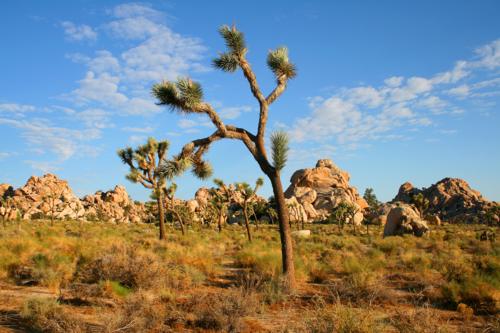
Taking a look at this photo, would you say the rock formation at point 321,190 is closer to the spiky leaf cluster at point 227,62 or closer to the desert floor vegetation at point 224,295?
the desert floor vegetation at point 224,295

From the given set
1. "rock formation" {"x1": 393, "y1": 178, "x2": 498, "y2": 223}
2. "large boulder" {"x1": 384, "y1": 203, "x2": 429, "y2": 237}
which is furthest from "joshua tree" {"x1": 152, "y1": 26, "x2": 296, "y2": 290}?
"rock formation" {"x1": 393, "y1": 178, "x2": 498, "y2": 223}

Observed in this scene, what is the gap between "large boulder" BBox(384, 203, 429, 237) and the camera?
28953mm

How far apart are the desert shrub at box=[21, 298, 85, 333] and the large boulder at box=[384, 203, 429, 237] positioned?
90.2ft

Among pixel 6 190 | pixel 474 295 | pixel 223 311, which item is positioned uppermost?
pixel 6 190

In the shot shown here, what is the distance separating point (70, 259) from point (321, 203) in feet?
226

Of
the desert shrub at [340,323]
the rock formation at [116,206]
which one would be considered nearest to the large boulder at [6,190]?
the rock formation at [116,206]

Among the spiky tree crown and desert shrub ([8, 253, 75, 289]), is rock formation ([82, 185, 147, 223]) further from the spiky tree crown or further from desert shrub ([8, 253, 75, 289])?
desert shrub ([8, 253, 75, 289])

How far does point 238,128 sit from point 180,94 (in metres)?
1.71

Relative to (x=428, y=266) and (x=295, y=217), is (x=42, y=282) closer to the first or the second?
(x=428, y=266)

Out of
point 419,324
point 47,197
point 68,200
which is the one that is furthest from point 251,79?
point 68,200

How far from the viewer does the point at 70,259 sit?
10.7m

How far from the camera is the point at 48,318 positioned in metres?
5.92

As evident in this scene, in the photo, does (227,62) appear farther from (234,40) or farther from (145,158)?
(145,158)

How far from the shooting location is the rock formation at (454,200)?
249 ft
